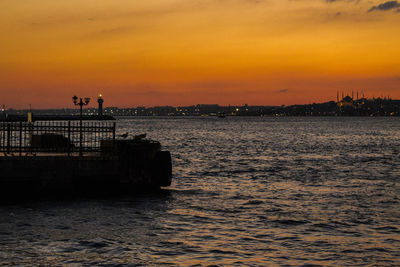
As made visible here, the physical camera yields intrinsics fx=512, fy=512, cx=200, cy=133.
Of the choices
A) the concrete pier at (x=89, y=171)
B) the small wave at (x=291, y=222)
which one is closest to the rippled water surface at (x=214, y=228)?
the small wave at (x=291, y=222)

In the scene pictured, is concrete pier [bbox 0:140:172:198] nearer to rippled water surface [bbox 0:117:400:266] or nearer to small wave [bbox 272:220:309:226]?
rippled water surface [bbox 0:117:400:266]

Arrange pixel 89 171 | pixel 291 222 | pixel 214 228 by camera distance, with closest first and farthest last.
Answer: pixel 214 228, pixel 291 222, pixel 89 171

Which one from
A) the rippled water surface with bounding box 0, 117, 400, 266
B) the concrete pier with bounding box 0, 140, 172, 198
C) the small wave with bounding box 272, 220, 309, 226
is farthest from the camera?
the concrete pier with bounding box 0, 140, 172, 198

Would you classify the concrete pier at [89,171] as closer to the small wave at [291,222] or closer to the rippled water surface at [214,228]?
the rippled water surface at [214,228]

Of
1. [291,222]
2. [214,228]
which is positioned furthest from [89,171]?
[291,222]

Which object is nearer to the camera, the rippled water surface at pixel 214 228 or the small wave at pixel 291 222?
the rippled water surface at pixel 214 228

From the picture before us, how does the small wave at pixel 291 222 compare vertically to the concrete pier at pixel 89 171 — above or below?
below

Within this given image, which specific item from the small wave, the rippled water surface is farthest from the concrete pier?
the small wave

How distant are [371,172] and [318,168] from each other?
4.49 meters

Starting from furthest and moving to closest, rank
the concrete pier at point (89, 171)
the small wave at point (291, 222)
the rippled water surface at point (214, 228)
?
the concrete pier at point (89, 171), the small wave at point (291, 222), the rippled water surface at point (214, 228)

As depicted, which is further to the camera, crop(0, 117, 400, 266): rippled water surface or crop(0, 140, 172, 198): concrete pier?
crop(0, 140, 172, 198): concrete pier

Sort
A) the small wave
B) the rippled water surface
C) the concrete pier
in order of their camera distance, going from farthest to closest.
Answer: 1. the concrete pier
2. the small wave
3. the rippled water surface

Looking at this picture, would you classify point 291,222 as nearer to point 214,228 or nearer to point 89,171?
point 214,228

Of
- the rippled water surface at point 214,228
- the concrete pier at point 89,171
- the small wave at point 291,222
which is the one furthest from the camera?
the concrete pier at point 89,171
